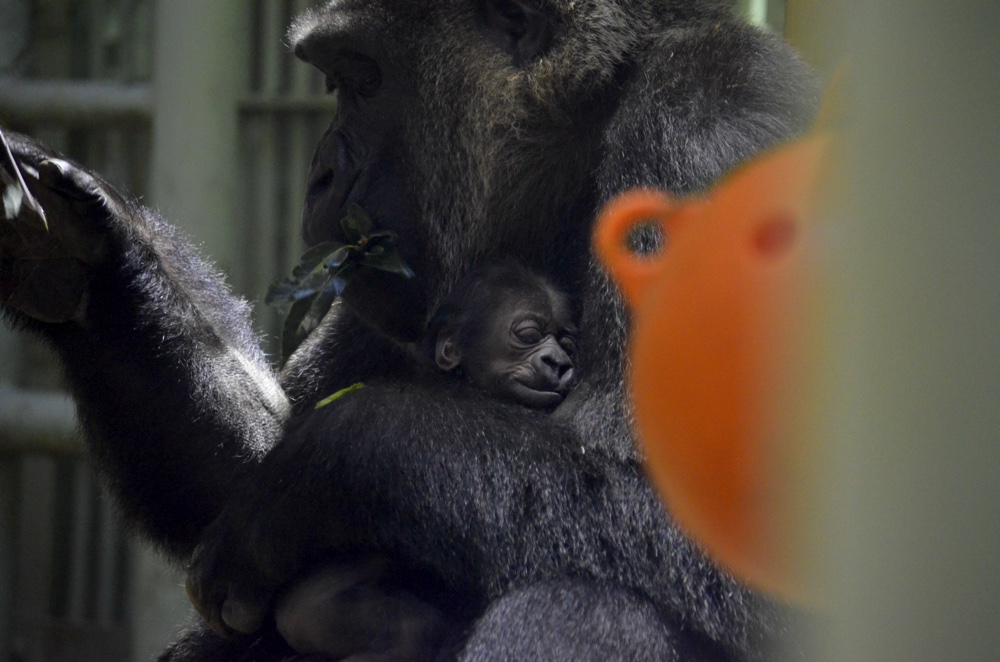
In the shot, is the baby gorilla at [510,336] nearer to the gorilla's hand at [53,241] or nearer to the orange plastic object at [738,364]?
the orange plastic object at [738,364]

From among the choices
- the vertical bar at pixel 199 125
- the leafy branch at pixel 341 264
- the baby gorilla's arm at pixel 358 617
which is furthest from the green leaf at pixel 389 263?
the vertical bar at pixel 199 125

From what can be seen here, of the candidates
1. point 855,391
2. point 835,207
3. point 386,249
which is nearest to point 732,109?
point 386,249

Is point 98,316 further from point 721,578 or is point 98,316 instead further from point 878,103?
point 878,103

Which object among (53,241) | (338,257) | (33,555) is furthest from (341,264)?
(33,555)

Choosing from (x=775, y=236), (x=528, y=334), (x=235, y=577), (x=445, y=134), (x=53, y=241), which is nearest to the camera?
(x=775, y=236)

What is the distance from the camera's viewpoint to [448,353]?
3.16m

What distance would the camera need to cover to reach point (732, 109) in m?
2.83

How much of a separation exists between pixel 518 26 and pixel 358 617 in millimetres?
1612

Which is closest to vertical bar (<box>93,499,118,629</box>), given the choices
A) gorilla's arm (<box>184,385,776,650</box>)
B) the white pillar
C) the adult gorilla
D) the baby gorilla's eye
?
the adult gorilla

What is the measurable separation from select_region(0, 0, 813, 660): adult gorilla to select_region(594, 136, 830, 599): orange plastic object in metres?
0.26

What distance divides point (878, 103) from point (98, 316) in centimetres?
258

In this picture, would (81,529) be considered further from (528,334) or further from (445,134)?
(528,334)

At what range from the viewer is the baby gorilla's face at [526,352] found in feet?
9.87

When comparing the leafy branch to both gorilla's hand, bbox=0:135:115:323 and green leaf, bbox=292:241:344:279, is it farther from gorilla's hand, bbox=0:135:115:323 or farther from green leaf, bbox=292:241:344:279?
gorilla's hand, bbox=0:135:115:323
